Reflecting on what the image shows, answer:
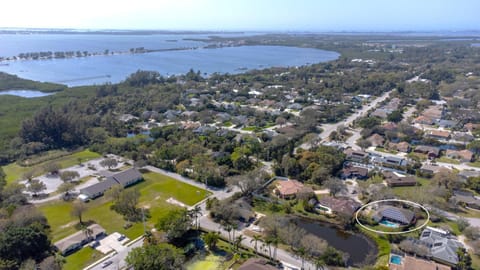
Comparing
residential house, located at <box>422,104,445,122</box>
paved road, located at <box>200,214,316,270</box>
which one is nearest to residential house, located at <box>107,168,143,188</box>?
paved road, located at <box>200,214,316,270</box>

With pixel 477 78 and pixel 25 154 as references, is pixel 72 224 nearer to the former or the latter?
pixel 25 154

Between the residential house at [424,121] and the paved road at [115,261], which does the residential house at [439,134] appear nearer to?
the residential house at [424,121]

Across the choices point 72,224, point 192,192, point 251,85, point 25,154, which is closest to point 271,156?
point 192,192

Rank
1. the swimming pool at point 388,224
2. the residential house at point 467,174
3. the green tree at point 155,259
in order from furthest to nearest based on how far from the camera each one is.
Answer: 1. the residential house at point 467,174
2. the swimming pool at point 388,224
3. the green tree at point 155,259

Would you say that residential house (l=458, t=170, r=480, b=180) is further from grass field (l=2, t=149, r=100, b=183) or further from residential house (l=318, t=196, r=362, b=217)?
grass field (l=2, t=149, r=100, b=183)

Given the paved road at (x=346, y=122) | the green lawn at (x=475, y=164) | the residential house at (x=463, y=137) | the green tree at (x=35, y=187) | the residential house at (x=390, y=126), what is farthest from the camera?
the residential house at (x=390, y=126)

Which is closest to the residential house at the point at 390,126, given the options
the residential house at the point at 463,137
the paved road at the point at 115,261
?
the residential house at the point at 463,137
